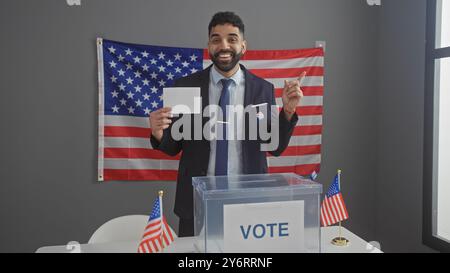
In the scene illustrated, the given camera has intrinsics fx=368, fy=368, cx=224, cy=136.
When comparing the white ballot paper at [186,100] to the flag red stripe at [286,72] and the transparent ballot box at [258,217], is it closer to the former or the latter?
the flag red stripe at [286,72]

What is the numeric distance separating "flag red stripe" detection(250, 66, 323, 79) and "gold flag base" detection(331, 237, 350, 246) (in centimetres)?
157

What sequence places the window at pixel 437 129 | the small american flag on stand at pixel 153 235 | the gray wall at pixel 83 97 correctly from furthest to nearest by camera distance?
1. the gray wall at pixel 83 97
2. the window at pixel 437 129
3. the small american flag on stand at pixel 153 235

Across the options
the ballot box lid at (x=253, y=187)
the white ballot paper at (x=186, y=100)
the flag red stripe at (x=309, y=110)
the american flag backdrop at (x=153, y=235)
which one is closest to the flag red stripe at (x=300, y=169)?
the flag red stripe at (x=309, y=110)

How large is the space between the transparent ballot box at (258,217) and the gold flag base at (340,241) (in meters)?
0.29

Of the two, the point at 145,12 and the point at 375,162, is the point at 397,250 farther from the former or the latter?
the point at 145,12

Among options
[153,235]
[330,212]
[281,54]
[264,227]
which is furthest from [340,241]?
[281,54]

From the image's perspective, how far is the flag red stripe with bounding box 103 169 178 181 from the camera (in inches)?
101

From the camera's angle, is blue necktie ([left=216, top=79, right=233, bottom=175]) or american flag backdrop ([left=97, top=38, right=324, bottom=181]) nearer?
blue necktie ([left=216, top=79, right=233, bottom=175])

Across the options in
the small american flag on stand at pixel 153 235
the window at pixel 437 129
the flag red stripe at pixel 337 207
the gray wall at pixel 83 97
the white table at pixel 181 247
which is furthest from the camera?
the gray wall at pixel 83 97

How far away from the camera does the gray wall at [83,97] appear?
246 cm

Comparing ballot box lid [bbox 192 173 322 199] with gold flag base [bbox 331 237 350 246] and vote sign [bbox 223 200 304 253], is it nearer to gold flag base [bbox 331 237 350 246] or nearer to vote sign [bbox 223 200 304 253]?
vote sign [bbox 223 200 304 253]

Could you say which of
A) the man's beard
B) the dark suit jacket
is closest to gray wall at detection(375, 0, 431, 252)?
the dark suit jacket

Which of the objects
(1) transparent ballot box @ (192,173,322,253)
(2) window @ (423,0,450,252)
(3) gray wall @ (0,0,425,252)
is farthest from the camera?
(3) gray wall @ (0,0,425,252)

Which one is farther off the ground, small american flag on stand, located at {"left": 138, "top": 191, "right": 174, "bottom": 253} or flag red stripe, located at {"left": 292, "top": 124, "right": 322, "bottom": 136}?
flag red stripe, located at {"left": 292, "top": 124, "right": 322, "bottom": 136}
